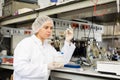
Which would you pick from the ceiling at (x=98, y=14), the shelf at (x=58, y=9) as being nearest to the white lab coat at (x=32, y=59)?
the shelf at (x=58, y=9)

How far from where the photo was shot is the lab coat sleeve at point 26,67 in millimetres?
1440

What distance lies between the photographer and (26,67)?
1.44 meters

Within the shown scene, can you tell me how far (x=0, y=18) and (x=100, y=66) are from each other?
6.70ft

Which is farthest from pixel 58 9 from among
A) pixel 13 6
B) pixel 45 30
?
pixel 13 6

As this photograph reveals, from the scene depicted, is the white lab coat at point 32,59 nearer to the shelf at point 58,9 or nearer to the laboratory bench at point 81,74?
the laboratory bench at point 81,74

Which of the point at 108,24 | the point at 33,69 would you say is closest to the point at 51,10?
→ the point at 33,69

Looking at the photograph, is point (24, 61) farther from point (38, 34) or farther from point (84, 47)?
point (84, 47)

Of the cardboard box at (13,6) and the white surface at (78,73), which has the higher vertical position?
the cardboard box at (13,6)

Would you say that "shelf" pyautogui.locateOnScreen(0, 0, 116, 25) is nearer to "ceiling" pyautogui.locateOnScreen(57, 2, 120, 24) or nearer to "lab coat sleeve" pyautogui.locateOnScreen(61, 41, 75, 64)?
"ceiling" pyautogui.locateOnScreen(57, 2, 120, 24)

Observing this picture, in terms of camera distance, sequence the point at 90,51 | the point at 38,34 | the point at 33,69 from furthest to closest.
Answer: the point at 90,51 < the point at 38,34 < the point at 33,69

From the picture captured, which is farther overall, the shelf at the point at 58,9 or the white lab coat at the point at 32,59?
the shelf at the point at 58,9

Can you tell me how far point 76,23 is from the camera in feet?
8.14

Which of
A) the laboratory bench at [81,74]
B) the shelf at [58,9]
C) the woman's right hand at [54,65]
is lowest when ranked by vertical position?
the laboratory bench at [81,74]

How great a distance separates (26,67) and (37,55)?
16 cm
